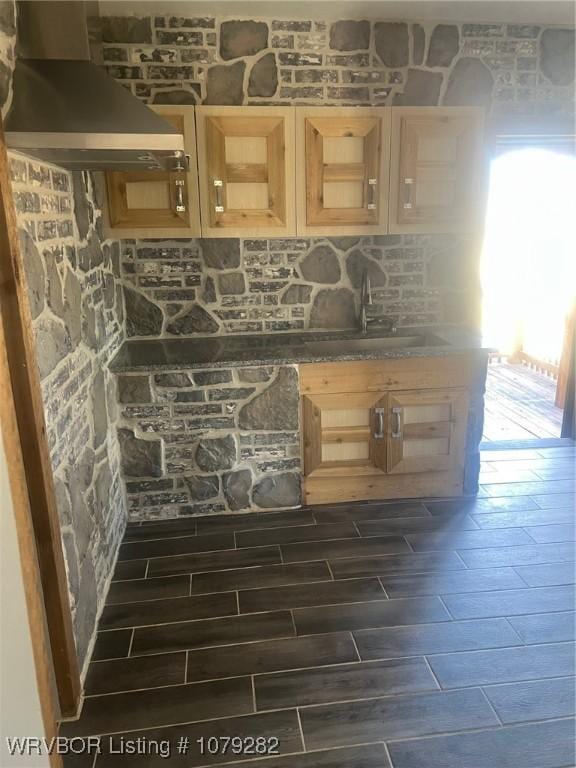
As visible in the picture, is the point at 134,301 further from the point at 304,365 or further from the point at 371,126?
the point at 371,126

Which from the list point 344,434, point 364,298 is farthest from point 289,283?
point 344,434

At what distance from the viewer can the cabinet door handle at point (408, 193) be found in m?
3.06

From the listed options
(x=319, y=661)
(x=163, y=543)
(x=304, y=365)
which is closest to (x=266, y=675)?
(x=319, y=661)

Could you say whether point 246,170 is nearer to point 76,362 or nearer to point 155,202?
point 155,202

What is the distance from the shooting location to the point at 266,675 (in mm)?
2027

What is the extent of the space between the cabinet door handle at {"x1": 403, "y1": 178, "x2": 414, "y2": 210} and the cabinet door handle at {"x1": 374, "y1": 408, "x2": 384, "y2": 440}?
3.74 ft

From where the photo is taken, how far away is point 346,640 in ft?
7.15

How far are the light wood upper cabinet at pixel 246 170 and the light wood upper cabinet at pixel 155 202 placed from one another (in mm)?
58

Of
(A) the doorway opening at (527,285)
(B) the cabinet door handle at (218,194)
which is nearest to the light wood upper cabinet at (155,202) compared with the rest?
(B) the cabinet door handle at (218,194)

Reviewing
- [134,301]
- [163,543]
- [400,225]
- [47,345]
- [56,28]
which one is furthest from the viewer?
[134,301]

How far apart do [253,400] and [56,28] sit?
5.94 feet

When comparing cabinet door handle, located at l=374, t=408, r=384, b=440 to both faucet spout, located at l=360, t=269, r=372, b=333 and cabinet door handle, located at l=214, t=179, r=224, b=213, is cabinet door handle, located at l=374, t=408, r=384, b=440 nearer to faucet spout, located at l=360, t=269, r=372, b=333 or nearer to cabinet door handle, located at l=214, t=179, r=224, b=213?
faucet spout, located at l=360, t=269, r=372, b=333

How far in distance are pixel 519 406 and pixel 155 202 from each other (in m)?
3.47

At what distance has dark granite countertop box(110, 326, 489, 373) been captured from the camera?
2914 millimetres
